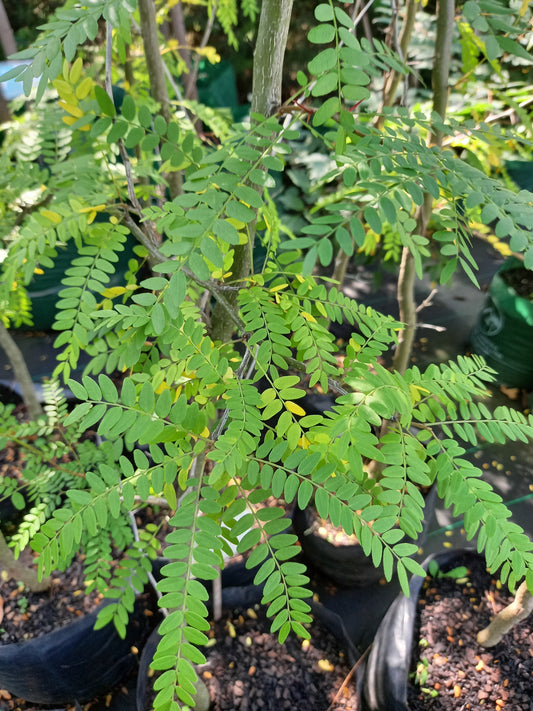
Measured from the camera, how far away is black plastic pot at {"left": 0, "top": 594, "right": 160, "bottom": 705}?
134cm

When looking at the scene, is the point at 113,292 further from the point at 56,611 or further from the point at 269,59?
the point at 56,611

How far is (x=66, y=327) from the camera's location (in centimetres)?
97

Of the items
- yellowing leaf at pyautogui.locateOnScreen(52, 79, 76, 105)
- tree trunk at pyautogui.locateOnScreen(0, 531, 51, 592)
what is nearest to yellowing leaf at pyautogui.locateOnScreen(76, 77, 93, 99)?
yellowing leaf at pyautogui.locateOnScreen(52, 79, 76, 105)

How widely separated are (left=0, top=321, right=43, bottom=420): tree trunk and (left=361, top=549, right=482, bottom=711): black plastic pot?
53.2 inches

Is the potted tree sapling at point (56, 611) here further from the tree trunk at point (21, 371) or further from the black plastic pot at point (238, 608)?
the tree trunk at point (21, 371)

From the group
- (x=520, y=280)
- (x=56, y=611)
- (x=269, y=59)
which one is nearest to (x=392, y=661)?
(x=56, y=611)

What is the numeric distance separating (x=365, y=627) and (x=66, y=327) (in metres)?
1.53

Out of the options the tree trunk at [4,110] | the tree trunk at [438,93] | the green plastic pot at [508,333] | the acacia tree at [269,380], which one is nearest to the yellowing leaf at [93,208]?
the acacia tree at [269,380]

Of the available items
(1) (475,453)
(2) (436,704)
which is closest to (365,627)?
(2) (436,704)

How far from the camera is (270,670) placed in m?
1.40

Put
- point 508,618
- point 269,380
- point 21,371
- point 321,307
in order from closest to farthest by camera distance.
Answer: point 269,380 < point 321,307 < point 508,618 < point 21,371

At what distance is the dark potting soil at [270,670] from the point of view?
135cm

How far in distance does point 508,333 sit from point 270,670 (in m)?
1.90

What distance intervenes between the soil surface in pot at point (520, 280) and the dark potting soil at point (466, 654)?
1.51 metres
